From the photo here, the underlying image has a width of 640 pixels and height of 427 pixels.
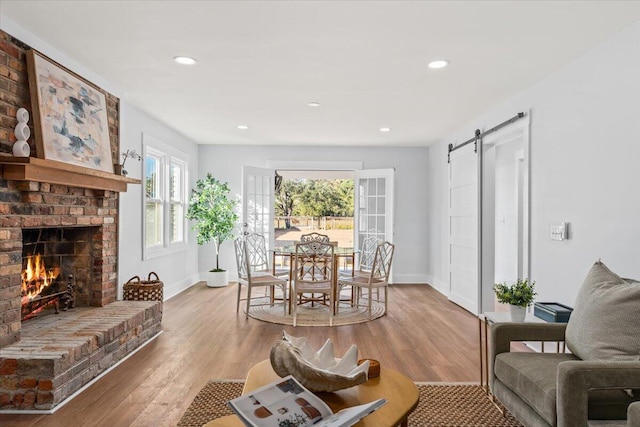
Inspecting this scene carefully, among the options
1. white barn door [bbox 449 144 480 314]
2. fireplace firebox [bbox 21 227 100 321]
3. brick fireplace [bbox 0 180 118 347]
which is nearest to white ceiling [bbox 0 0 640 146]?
white barn door [bbox 449 144 480 314]

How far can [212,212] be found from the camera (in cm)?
686

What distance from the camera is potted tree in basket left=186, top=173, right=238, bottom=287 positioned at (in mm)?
6867

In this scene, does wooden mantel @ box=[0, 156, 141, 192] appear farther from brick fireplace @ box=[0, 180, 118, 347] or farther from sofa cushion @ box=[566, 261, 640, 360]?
sofa cushion @ box=[566, 261, 640, 360]

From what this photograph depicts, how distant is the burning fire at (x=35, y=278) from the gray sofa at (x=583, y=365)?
135 inches

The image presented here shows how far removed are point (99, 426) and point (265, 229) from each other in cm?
503

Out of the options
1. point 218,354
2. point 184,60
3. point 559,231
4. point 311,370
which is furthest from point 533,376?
point 184,60

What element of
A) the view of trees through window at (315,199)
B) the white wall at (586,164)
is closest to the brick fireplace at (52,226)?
the white wall at (586,164)

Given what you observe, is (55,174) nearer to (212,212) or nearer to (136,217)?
(136,217)

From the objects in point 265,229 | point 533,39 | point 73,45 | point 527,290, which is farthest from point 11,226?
point 265,229

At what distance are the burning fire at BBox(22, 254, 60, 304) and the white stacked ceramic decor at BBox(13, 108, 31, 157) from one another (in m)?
1.07

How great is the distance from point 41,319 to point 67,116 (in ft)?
5.33

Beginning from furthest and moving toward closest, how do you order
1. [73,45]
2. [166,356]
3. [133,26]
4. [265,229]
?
[265,229] → [166,356] → [73,45] → [133,26]

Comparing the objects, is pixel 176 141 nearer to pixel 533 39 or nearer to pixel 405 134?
pixel 405 134

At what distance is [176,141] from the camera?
6.58 meters
